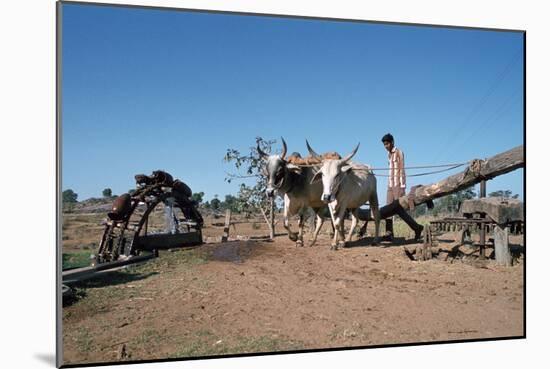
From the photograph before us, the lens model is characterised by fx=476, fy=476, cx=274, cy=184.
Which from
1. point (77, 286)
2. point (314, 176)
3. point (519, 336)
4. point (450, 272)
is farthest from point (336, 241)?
point (77, 286)

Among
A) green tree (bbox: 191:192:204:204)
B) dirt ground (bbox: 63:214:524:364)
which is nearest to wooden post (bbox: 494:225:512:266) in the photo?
dirt ground (bbox: 63:214:524:364)

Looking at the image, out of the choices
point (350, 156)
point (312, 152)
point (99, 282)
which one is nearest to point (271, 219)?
point (312, 152)

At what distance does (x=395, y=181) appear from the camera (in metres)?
4.81

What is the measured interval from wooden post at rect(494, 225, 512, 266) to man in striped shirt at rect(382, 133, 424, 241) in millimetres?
796

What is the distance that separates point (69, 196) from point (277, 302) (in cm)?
176

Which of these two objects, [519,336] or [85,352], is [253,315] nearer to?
[85,352]

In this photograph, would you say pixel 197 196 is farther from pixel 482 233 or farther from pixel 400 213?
pixel 482 233

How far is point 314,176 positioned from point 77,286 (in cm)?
256

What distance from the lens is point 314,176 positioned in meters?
5.00

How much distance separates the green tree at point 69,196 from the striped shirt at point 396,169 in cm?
272

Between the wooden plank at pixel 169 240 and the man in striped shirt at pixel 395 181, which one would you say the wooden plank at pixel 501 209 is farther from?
the wooden plank at pixel 169 240

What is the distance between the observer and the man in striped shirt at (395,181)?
4348 millimetres

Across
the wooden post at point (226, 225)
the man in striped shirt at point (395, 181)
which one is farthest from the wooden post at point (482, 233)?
the wooden post at point (226, 225)

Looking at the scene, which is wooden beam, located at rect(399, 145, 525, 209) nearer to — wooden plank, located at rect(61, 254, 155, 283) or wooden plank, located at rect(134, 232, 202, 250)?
wooden plank, located at rect(134, 232, 202, 250)
